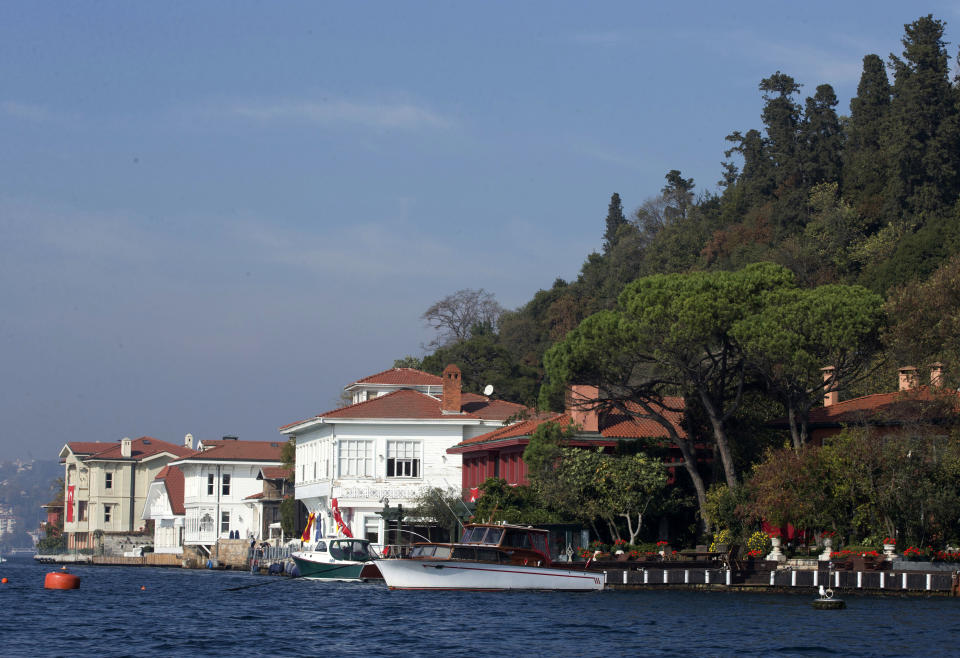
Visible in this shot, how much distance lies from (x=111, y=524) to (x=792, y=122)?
68904 millimetres

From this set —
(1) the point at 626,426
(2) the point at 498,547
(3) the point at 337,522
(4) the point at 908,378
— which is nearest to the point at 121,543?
(3) the point at 337,522

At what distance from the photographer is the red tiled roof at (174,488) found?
3784 inches

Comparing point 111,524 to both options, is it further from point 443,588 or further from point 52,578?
point 443,588

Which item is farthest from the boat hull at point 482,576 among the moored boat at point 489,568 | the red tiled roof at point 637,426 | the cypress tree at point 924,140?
the cypress tree at point 924,140

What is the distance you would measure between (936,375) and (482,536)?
18370 millimetres

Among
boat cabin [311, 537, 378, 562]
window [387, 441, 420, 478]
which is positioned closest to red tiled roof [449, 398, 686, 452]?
boat cabin [311, 537, 378, 562]

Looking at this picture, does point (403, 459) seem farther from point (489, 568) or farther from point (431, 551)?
point (489, 568)

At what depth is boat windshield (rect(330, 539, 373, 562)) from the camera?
162ft

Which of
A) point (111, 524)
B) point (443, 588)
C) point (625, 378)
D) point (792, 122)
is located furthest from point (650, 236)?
point (443, 588)

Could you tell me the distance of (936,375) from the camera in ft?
154

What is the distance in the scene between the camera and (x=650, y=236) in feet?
387

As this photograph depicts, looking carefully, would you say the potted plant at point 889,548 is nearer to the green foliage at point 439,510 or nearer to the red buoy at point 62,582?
the green foliage at point 439,510

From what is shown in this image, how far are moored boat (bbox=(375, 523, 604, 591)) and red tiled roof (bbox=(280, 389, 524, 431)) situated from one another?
22709 mm

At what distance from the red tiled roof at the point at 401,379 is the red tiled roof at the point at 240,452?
799 inches
